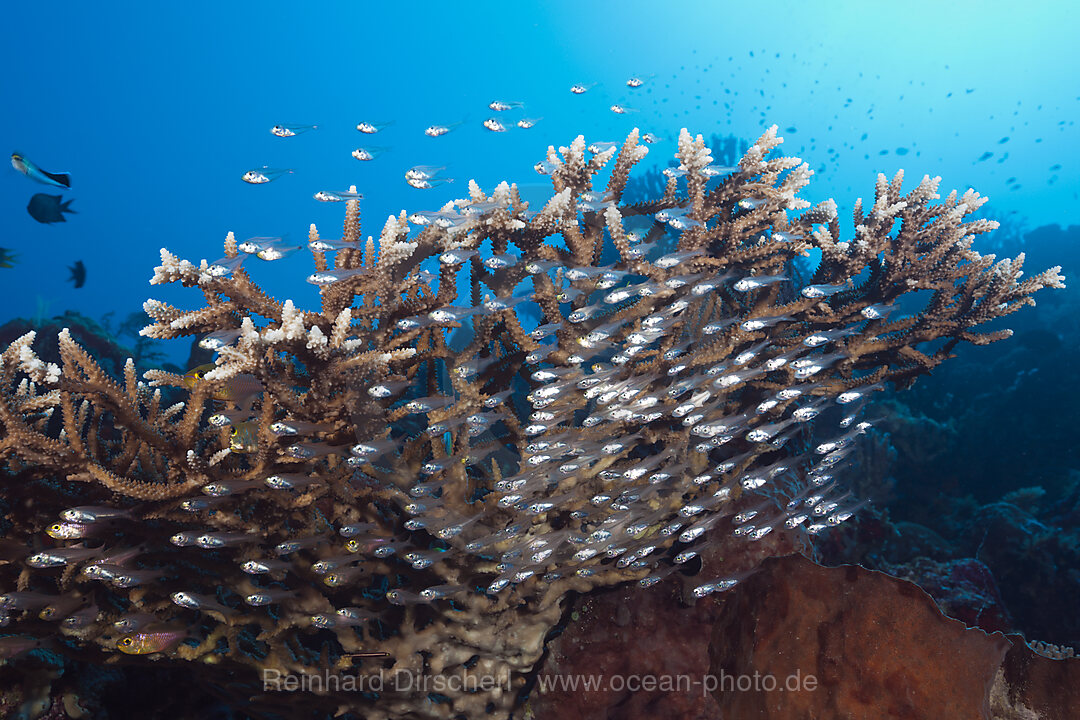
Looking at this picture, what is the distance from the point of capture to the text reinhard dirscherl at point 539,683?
10.8ft

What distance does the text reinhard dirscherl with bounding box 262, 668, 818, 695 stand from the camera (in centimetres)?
328

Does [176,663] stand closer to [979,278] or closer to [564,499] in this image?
[564,499]

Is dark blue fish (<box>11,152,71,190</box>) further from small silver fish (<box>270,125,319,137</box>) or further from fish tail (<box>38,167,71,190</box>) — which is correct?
small silver fish (<box>270,125,319,137</box>)

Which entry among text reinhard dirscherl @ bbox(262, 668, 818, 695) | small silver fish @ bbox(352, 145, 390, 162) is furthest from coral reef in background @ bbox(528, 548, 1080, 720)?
small silver fish @ bbox(352, 145, 390, 162)

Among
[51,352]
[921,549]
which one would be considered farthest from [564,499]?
[51,352]

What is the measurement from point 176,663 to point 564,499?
3.43 metres

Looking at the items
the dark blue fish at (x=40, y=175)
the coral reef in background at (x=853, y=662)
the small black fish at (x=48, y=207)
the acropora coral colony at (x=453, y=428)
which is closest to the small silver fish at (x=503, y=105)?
the acropora coral colony at (x=453, y=428)

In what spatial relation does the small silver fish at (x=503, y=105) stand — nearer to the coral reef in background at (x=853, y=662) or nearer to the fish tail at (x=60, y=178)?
the fish tail at (x=60, y=178)

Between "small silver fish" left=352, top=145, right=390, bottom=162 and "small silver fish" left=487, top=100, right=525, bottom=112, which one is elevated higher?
"small silver fish" left=487, top=100, right=525, bottom=112

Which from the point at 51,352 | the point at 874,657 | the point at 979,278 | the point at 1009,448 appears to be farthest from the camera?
the point at 1009,448

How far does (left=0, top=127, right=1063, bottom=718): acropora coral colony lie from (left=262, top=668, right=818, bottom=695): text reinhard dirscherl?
3.9 inches

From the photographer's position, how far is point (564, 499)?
4.14 metres

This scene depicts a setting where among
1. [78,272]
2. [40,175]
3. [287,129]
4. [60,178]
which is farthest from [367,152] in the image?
[78,272]

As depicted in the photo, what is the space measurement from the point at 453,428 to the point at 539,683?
2.70 metres
